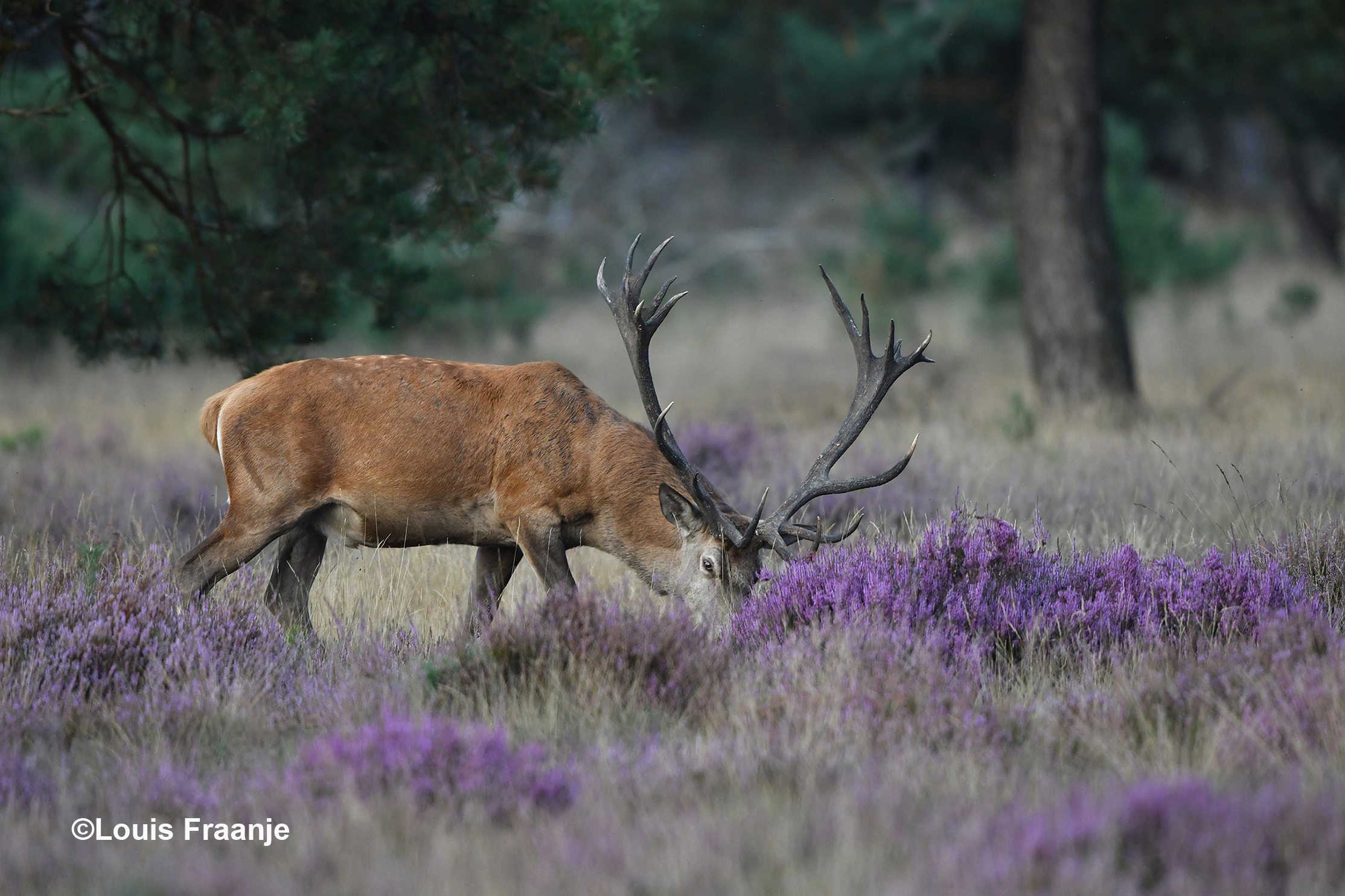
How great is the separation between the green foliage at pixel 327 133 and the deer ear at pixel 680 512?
7.93 ft

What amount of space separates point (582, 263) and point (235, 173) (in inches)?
512

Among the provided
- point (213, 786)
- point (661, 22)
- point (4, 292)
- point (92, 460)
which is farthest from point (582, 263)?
point (213, 786)

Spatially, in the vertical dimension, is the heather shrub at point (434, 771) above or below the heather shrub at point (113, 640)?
above

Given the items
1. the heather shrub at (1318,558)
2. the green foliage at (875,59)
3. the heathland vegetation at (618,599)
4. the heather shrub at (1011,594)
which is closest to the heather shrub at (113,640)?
the heathland vegetation at (618,599)

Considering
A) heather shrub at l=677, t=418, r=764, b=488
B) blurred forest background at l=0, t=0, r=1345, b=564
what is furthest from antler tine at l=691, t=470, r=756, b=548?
heather shrub at l=677, t=418, r=764, b=488

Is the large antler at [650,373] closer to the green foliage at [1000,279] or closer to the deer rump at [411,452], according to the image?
the deer rump at [411,452]

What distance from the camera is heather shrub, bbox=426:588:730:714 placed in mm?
3912

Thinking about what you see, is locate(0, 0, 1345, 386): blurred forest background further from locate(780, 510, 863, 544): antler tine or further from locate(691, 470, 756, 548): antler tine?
locate(780, 510, 863, 544): antler tine

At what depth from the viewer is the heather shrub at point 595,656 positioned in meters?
3.91

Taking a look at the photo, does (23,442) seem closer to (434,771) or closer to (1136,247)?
(434,771)

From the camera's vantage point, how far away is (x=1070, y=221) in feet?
36.0

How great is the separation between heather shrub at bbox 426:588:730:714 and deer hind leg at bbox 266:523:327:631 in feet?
5.37

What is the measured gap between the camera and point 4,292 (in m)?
13.4

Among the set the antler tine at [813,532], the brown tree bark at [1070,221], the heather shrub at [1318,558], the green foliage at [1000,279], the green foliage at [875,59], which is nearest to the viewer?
the antler tine at [813,532]
